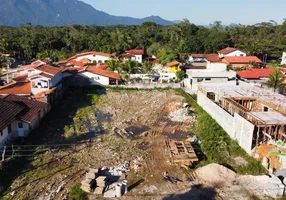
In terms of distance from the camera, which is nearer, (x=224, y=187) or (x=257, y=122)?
(x=224, y=187)

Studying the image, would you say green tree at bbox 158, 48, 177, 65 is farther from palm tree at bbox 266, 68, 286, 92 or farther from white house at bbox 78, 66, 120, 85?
palm tree at bbox 266, 68, 286, 92

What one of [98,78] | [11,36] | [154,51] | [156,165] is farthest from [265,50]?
[11,36]

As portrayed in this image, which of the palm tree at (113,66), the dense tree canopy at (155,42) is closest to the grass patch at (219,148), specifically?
the palm tree at (113,66)

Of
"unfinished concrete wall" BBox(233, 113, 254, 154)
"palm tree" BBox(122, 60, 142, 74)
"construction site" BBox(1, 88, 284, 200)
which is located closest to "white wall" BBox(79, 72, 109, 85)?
"palm tree" BBox(122, 60, 142, 74)

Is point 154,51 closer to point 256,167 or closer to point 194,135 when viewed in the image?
point 194,135

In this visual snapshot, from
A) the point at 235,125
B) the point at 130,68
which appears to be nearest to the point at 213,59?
the point at 130,68

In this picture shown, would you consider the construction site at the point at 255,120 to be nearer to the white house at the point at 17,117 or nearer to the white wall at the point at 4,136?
the white house at the point at 17,117
